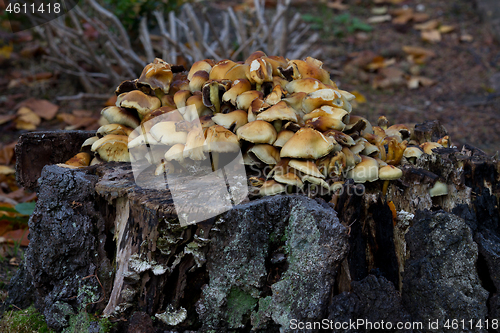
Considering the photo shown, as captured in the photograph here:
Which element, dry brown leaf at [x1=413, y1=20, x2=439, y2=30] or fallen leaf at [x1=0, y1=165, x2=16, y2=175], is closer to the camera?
fallen leaf at [x1=0, y1=165, x2=16, y2=175]

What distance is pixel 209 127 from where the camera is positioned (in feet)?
7.14

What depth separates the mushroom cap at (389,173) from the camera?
221 centimetres

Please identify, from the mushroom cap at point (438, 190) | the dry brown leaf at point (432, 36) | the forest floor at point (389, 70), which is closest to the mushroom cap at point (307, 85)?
the mushroom cap at point (438, 190)

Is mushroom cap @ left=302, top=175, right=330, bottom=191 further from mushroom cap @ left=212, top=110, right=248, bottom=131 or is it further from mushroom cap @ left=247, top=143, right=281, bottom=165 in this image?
mushroom cap @ left=212, top=110, right=248, bottom=131

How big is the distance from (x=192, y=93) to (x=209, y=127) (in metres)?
0.41

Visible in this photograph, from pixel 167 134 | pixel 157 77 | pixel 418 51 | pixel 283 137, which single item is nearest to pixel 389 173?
pixel 283 137

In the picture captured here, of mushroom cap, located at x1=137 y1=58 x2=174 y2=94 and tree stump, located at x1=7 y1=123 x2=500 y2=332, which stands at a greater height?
mushroom cap, located at x1=137 y1=58 x2=174 y2=94

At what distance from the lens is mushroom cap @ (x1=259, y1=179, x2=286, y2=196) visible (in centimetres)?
204

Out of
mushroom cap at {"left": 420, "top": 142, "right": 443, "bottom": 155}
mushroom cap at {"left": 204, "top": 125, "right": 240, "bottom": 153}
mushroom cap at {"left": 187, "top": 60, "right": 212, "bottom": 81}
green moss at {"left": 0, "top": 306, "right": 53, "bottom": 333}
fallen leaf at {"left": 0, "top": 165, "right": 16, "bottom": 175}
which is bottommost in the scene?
fallen leaf at {"left": 0, "top": 165, "right": 16, "bottom": 175}

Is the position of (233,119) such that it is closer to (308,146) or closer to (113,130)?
(308,146)

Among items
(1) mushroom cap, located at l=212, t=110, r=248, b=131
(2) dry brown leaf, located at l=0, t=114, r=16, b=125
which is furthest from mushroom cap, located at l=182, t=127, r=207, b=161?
(2) dry brown leaf, located at l=0, t=114, r=16, b=125

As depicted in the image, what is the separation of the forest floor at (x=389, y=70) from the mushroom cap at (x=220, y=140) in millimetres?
2924

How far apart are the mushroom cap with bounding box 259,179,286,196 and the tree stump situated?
0.05 meters

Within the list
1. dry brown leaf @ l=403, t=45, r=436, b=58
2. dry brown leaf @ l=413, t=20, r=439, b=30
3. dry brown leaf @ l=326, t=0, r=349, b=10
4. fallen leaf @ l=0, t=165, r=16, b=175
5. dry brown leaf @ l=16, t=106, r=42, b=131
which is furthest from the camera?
dry brown leaf @ l=326, t=0, r=349, b=10
